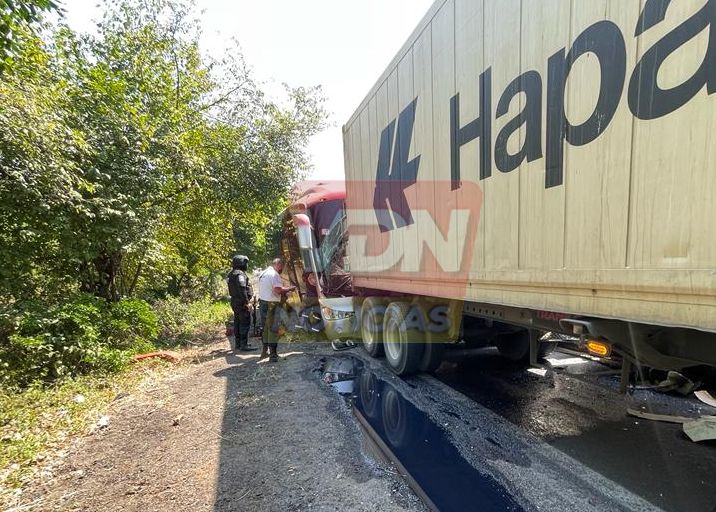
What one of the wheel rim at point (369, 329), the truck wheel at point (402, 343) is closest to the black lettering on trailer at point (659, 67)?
the truck wheel at point (402, 343)

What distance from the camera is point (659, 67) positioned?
5.09 ft

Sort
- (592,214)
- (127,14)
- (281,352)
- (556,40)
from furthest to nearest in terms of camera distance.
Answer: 1. (127,14)
2. (281,352)
3. (556,40)
4. (592,214)

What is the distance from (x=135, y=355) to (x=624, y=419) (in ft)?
21.8

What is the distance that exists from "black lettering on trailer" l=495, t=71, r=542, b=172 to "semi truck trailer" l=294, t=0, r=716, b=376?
0.01 meters

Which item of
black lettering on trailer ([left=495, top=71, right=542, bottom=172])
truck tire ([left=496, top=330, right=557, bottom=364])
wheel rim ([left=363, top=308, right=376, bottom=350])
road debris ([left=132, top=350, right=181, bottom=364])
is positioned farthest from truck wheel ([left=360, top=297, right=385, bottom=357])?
black lettering on trailer ([left=495, top=71, right=542, bottom=172])

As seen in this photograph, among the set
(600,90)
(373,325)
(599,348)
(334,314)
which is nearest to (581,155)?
(600,90)

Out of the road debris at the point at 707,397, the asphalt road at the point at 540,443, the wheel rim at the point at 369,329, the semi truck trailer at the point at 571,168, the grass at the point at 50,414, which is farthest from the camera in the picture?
the wheel rim at the point at 369,329

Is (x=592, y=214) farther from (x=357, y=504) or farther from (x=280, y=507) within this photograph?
(x=280, y=507)

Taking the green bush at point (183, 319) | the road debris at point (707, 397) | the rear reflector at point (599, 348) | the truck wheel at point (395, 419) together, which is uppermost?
the rear reflector at point (599, 348)

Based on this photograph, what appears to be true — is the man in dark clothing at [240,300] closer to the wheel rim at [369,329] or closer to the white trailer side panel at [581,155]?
the wheel rim at [369,329]

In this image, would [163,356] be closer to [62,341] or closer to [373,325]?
[62,341]

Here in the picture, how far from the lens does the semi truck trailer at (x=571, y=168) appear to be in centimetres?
148

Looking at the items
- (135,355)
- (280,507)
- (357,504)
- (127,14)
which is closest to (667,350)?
(357,504)

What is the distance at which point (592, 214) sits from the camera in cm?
190
